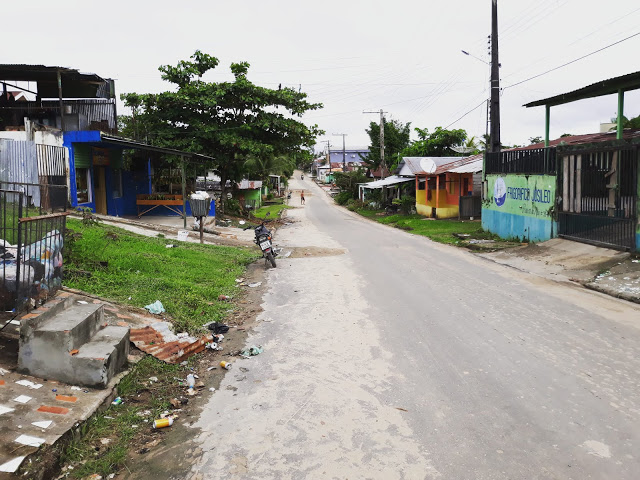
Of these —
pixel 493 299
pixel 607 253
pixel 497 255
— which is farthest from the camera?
pixel 497 255

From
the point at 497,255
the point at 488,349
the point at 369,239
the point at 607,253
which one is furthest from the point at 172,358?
the point at 369,239

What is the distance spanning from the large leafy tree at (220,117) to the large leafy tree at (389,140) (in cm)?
1980

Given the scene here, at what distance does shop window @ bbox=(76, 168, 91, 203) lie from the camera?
2057 cm

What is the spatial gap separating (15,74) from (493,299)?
1955 cm

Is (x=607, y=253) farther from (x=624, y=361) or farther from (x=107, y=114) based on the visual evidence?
(x=107, y=114)

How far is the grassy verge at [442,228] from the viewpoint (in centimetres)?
1930

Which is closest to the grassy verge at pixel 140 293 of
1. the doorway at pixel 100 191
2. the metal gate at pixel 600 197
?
the metal gate at pixel 600 197

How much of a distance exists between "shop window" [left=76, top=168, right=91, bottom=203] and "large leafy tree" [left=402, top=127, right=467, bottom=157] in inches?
1022

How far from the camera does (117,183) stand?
24266 millimetres

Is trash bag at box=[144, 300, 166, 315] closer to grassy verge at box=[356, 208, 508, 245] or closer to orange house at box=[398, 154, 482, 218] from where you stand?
grassy verge at box=[356, 208, 508, 245]

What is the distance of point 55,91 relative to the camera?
22.2 metres

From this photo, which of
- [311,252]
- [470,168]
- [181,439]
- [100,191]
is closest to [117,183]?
[100,191]

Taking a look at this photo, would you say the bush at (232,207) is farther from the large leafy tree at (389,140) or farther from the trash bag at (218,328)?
the trash bag at (218,328)

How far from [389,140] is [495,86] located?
98.8 ft
